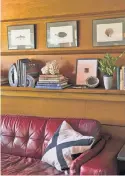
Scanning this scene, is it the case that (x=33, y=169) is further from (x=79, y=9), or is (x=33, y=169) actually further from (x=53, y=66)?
(x=79, y=9)

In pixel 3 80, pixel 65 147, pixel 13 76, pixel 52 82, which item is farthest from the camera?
pixel 3 80

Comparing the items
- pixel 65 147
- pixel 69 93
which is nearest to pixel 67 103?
pixel 69 93

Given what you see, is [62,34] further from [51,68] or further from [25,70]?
[25,70]

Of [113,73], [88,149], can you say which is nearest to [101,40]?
[113,73]

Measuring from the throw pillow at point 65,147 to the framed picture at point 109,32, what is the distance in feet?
3.18

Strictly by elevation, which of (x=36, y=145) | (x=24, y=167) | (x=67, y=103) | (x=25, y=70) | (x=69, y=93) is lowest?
(x=24, y=167)

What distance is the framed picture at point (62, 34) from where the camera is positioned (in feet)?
9.55

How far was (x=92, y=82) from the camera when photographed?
9.36 ft

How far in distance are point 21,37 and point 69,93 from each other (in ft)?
3.00

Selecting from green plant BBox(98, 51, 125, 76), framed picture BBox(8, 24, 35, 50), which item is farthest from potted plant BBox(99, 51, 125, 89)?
framed picture BBox(8, 24, 35, 50)

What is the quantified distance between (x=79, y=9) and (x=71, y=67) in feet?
2.07

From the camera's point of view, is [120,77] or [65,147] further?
[120,77]

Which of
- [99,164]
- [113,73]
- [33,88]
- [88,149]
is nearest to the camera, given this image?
[99,164]

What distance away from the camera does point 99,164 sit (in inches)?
80.2
